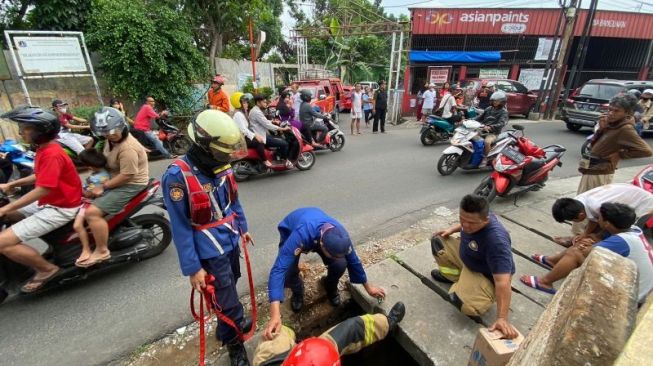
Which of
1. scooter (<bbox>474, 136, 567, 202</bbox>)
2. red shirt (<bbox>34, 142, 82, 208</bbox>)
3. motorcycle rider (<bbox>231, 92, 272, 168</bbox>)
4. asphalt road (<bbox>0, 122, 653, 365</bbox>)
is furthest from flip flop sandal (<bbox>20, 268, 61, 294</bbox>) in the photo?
scooter (<bbox>474, 136, 567, 202</bbox>)

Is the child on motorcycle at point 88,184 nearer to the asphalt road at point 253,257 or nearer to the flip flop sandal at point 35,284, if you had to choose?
the flip flop sandal at point 35,284

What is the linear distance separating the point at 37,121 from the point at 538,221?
219 inches

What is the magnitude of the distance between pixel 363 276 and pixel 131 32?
8549 millimetres

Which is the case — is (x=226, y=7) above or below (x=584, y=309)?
above

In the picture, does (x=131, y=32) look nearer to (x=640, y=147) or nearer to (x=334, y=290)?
(x=334, y=290)

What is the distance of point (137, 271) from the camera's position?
3.30 metres

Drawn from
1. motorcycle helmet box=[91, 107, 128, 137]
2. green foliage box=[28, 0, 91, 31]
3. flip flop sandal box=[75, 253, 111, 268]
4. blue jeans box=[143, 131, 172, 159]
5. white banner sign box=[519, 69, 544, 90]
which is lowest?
flip flop sandal box=[75, 253, 111, 268]

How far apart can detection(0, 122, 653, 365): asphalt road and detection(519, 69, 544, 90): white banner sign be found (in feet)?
26.9

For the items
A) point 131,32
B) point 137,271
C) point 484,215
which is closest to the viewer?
point 484,215

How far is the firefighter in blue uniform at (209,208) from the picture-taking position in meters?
1.89

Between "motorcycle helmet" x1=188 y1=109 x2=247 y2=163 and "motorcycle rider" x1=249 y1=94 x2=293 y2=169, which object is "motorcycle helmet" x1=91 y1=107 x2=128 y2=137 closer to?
"motorcycle helmet" x1=188 y1=109 x2=247 y2=163

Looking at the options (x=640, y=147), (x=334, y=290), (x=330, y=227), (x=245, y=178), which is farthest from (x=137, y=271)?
(x=640, y=147)

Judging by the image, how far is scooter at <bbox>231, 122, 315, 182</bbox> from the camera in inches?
232

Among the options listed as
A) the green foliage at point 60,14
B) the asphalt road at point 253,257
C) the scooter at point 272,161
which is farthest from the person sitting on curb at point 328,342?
the green foliage at point 60,14
